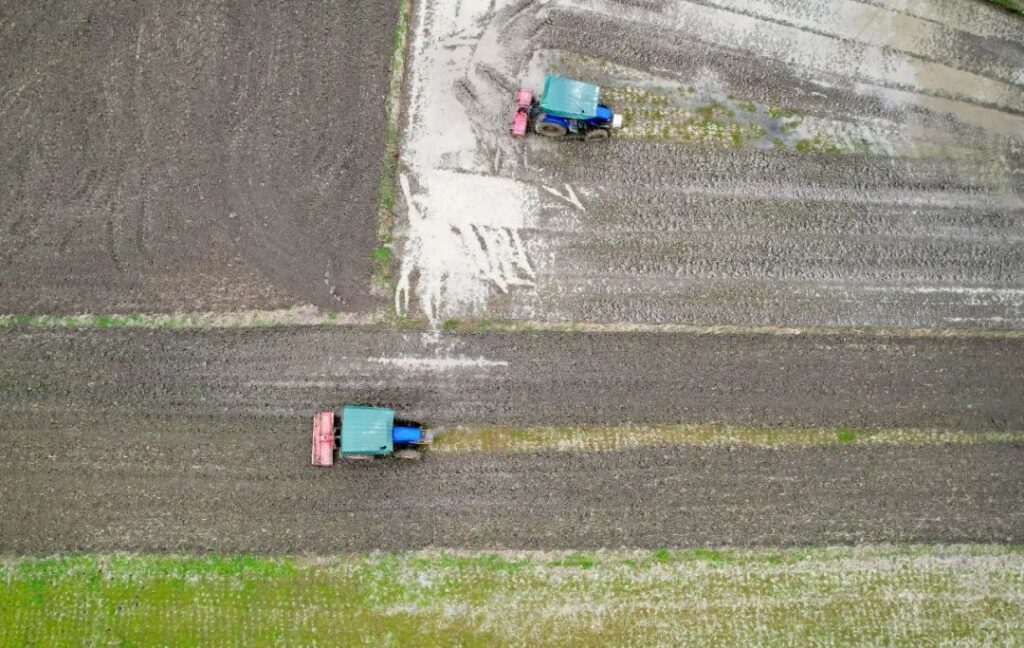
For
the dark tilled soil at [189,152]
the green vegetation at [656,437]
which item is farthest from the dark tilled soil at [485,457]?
the dark tilled soil at [189,152]

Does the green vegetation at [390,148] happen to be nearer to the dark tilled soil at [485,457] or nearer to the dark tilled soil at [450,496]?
the dark tilled soil at [485,457]

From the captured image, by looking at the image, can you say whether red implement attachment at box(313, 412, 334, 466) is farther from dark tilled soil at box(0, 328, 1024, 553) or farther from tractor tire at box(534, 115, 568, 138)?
tractor tire at box(534, 115, 568, 138)

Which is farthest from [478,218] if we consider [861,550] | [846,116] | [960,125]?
[960,125]

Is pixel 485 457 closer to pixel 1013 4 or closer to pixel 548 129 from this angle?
pixel 548 129

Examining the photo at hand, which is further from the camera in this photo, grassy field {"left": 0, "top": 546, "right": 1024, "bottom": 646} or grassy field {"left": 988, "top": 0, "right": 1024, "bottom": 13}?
grassy field {"left": 988, "top": 0, "right": 1024, "bottom": 13}

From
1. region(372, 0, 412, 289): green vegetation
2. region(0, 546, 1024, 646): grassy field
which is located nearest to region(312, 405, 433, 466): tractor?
region(0, 546, 1024, 646): grassy field

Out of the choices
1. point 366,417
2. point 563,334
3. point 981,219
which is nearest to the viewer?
point 366,417

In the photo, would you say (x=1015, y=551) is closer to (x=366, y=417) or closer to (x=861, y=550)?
(x=861, y=550)
